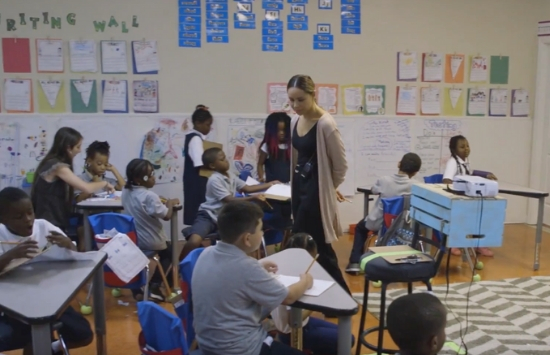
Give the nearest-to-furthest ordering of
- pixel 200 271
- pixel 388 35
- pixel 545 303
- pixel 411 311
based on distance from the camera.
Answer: pixel 411 311, pixel 200 271, pixel 545 303, pixel 388 35

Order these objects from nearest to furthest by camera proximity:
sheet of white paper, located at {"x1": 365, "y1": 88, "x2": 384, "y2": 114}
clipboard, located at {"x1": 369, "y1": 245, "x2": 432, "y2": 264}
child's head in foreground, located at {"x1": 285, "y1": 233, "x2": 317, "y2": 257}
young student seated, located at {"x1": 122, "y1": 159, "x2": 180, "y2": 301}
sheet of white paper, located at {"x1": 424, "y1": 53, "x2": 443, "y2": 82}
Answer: clipboard, located at {"x1": 369, "y1": 245, "x2": 432, "y2": 264}
child's head in foreground, located at {"x1": 285, "y1": 233, "x2": 317, "y2": 257}
young student seated, located at {"x1": 122, "y1": 159, "x2": 180, "y2": 301}
sheet of white paper, located at {"x1": 365, "y1": 88, "x2": 384, "y2": 114}
sheet of white paper, located at {"x1": 424, "y1": 53, "x2": 443, "y2": 82}

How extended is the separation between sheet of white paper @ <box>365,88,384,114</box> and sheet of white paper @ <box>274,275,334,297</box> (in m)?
4.00

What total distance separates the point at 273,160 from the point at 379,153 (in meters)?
1.47

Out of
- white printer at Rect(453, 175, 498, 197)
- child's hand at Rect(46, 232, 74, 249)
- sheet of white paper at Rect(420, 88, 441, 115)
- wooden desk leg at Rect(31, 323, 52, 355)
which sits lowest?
wooden desk leg at Rect(31, 323, 52, 355)

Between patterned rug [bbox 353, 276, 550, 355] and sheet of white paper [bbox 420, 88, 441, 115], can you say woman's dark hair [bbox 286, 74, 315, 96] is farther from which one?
sheet of white paper [bbox 420, 88, 441, 115]

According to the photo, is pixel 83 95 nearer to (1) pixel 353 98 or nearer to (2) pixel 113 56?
(2) pixel 113 56

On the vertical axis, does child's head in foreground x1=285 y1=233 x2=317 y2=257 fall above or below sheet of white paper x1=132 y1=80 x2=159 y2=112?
below

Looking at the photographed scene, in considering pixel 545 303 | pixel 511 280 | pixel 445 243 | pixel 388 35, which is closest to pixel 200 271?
pixel 445 243

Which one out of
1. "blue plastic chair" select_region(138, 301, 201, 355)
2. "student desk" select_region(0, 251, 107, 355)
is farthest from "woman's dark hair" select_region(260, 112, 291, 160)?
"blue plastic chair" select_region(138, 301, 201, 355)

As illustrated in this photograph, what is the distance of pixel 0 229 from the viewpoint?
103 inches

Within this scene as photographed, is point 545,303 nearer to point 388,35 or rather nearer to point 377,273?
point 377,273

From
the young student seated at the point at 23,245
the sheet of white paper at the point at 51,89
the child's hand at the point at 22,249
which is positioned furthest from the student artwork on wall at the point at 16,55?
the child's hand at the point at 22,249

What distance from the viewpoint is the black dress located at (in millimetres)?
3420

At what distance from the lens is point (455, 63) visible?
6266 millimetres
